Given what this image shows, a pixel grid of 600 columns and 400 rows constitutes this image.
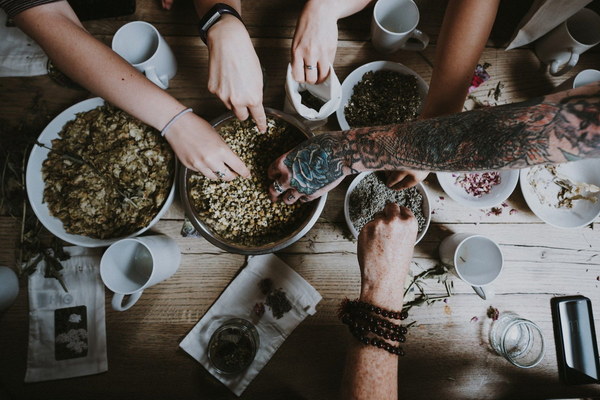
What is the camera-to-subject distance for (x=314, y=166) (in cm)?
93

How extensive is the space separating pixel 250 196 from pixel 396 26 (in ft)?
2.51

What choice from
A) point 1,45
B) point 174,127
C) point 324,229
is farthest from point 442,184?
point 1,45

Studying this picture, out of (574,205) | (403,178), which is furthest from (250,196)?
(574,205)

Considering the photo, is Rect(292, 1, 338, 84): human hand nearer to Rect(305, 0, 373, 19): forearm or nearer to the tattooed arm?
Rect(305, 0, 373, 19): forearm

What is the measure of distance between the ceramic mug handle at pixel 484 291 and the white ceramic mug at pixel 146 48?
117 cm

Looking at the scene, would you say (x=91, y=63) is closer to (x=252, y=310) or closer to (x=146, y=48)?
(x=146, y=48)

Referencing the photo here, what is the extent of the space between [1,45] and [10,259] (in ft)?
2.34

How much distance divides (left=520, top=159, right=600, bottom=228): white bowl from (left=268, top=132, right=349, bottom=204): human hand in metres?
0.66

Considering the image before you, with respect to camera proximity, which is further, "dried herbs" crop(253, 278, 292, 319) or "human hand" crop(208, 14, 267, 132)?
"dried herbs" crop(253, 278, 292, 319)

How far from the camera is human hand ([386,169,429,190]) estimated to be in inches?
39.9

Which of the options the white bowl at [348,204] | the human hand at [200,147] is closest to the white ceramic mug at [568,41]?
the white bowl at [348,204]

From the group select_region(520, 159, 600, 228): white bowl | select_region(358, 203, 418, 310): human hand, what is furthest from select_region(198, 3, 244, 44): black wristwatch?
select_region(520, 159, 600, 228): white bowl

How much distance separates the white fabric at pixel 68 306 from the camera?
1.08 metres

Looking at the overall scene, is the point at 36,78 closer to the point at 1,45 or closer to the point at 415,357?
the point at 1,45
